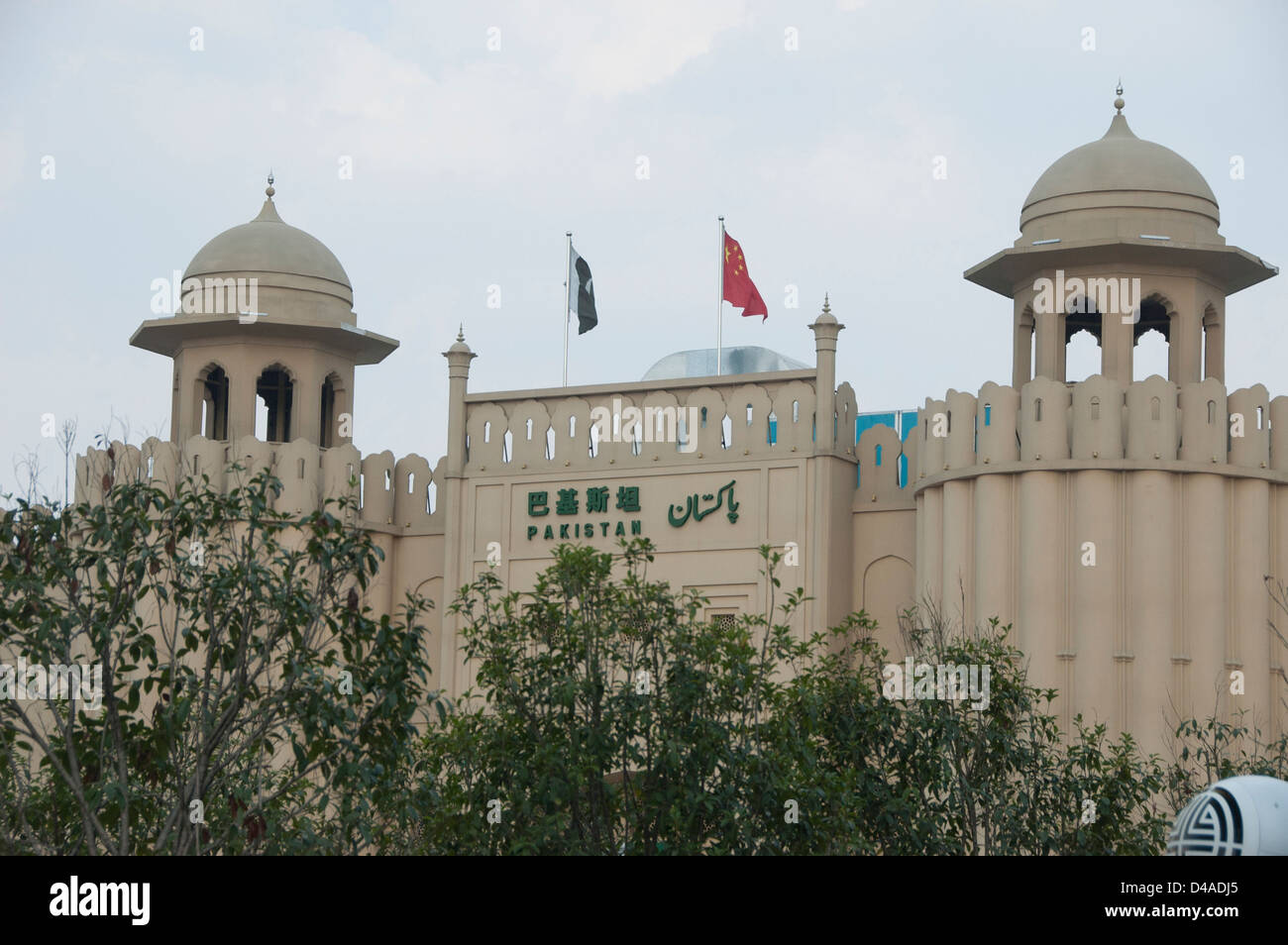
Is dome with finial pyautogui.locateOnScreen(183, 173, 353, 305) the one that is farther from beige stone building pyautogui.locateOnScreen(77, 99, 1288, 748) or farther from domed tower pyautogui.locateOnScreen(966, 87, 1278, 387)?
domed tower pyautogui.locateOnScreen(966, 87, 1278, 387)

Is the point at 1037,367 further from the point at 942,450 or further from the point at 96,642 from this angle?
the point at 96,642

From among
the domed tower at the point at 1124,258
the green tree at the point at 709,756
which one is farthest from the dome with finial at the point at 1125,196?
the green tree at the point at 709,756

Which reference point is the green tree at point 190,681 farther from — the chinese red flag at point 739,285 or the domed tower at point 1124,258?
the chinese red flag at point 739,285

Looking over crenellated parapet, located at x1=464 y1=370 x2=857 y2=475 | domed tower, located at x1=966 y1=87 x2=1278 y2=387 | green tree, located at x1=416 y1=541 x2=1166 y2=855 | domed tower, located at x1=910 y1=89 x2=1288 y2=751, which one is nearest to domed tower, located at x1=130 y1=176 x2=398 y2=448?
crenellated parapet, located at x1=464 y1=370 x2=857 y2=475

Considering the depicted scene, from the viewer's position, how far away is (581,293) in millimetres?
27672

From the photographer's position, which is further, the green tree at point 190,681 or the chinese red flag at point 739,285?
the chinese red flag at point 739,285

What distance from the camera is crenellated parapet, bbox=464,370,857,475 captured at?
81.5 feet

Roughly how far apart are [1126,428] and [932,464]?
2.35 metres

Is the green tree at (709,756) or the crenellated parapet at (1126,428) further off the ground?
the crenellated parapet at (1126,428)

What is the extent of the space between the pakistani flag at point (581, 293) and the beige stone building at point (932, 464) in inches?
64.1

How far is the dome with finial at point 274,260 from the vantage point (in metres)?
28.0

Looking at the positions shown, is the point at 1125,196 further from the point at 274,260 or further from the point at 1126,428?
the point at 274,260

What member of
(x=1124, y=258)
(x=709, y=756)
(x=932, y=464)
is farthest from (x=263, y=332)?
(x=709, y=756)
